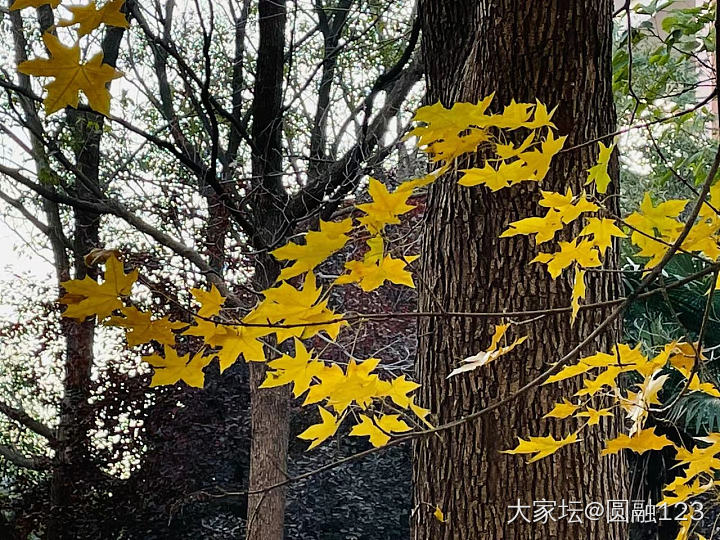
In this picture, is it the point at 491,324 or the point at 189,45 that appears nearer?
the point at 491,324

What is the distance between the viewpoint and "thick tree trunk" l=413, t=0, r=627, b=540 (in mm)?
1055

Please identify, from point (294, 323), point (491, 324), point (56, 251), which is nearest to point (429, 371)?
point (491, 324)

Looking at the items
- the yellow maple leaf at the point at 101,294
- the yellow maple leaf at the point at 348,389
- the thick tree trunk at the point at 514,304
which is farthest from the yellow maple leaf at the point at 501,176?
the thick tree trunk at the point at 514,304

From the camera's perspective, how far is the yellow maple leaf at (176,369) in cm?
64

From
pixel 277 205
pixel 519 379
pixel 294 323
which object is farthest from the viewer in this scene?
pixel 277 205

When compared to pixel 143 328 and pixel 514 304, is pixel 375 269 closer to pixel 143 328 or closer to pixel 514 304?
pixel 143 328

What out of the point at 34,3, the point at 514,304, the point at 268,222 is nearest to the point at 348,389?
the point at 34,3

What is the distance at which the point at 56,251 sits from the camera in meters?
3.81

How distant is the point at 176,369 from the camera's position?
0.65 metres

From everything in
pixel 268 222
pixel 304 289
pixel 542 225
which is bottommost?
pixel 304 289

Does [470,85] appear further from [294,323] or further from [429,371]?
[294,323]

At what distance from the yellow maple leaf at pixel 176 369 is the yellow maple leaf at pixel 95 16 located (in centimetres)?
27

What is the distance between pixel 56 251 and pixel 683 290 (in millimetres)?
3012

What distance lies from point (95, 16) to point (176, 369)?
30 cm
